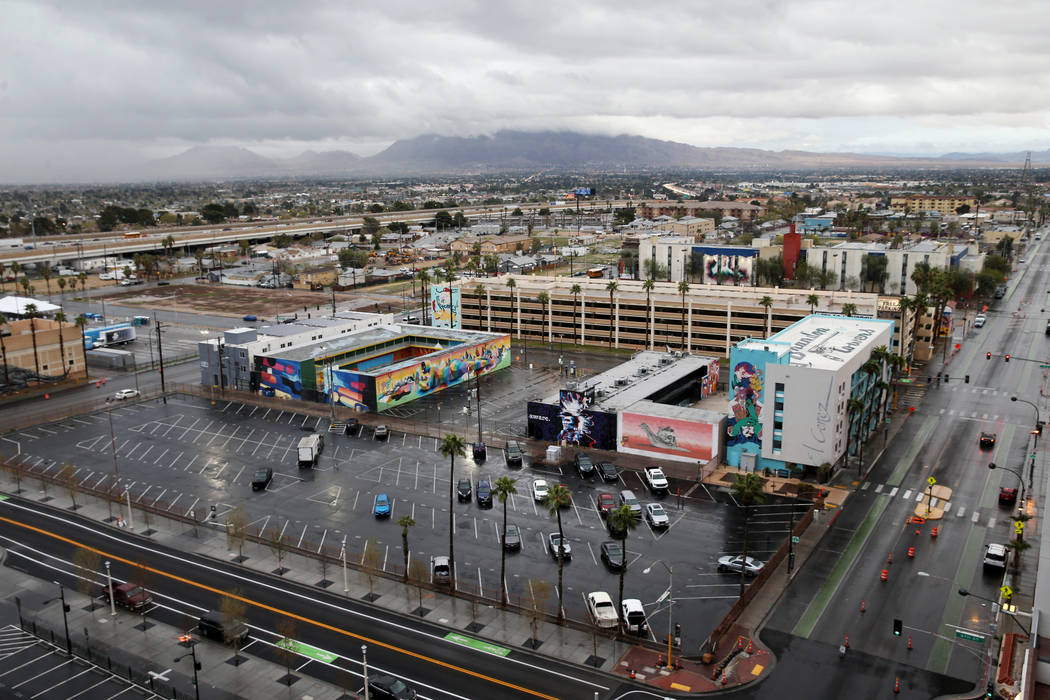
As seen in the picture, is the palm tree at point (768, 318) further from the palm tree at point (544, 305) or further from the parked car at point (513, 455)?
the parked car at point (513, 455)

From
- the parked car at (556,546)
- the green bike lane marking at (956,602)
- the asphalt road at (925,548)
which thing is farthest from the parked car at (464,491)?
the green bike lane marking at (956,602)

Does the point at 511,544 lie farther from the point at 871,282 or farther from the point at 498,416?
the point at 871,282

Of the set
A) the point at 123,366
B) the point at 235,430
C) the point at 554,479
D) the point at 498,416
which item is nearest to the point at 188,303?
the point at 123,366

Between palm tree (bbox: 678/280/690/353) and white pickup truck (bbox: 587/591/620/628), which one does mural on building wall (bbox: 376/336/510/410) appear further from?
white pickup truck (bbox: 587/591/620/628)

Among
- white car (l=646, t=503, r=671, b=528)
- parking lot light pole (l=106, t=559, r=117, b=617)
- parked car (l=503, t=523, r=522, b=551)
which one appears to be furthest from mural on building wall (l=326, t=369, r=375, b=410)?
parking lot light pole (l=106, t=559, r=117, b=617)

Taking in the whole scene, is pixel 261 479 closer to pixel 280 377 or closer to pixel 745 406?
pixel 280 377

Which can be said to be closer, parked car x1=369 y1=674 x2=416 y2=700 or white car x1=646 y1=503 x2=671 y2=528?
parked car x1=369 y1=674 x2=416 y2=700
